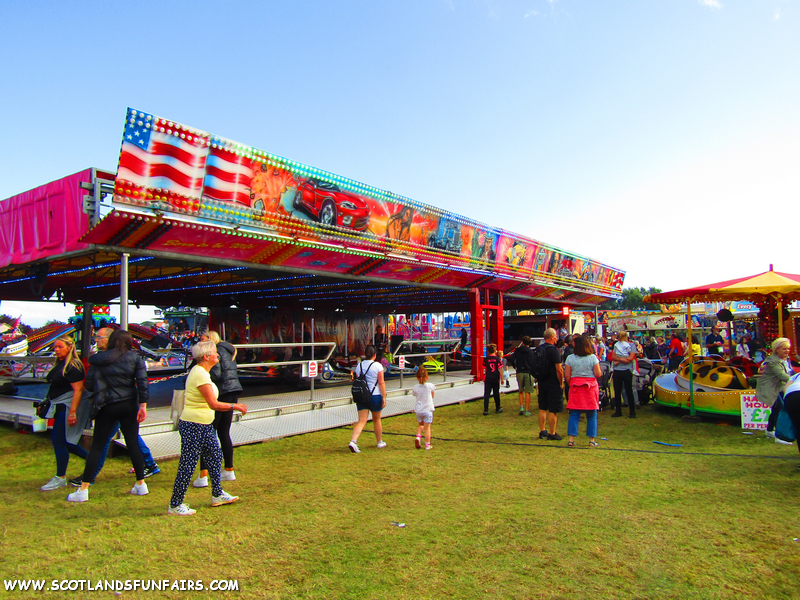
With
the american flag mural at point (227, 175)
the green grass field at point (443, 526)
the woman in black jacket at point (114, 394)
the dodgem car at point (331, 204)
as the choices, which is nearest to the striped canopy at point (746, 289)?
the green grass field at point (443, 526)

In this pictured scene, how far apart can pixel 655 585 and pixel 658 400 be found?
7.40 m

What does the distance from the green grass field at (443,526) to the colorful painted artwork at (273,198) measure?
3730mm

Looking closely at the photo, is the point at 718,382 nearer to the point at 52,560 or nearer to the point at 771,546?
the point at 771,546

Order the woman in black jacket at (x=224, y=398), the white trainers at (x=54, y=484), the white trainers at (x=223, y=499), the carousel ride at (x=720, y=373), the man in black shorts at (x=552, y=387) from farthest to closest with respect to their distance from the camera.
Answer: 1. the carousel ride at (x=720, y=373)
2. the man in black shorts at (x=552, y=387)
3. the woman in black jacket at (x=224, y=398)
4. the white trainers at (x=54, y=484)
5. the white trainers at (x=223, y=499)

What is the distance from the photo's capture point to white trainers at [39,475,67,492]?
5.05 m

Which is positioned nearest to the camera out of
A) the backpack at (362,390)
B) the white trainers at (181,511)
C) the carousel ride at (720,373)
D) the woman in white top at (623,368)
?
the white trainers at (181,511)

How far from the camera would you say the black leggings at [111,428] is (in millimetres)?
4660

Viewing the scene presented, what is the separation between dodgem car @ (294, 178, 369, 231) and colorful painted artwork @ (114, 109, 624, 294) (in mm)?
18

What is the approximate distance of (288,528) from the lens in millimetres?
4020

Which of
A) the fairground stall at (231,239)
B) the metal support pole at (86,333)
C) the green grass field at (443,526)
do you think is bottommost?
the green grass field at (443,526)

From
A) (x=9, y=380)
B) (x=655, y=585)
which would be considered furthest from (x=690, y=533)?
(x=9, y=380)

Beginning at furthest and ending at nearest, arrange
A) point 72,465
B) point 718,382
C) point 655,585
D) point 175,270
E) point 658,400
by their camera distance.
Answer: point 175,270, point 658,400, point 718,382, point 72,465, point 655,585

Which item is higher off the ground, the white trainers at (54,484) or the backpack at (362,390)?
the backpack at (362,390)

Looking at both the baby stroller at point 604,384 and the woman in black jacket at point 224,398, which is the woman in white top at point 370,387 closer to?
the woman in black jacket at point 224,398
